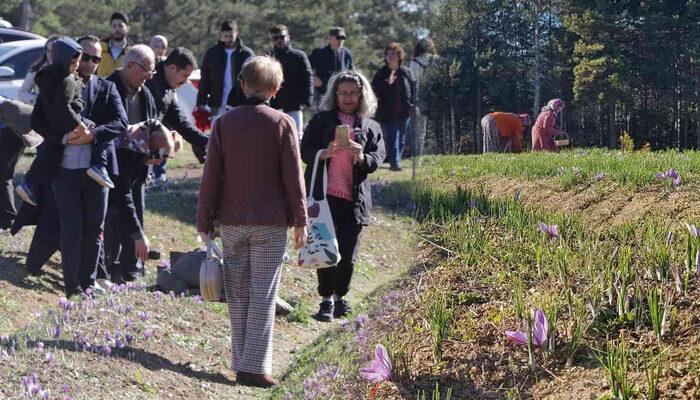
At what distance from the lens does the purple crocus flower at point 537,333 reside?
405 centimetres

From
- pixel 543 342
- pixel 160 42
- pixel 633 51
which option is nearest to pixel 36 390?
pixel 543 342

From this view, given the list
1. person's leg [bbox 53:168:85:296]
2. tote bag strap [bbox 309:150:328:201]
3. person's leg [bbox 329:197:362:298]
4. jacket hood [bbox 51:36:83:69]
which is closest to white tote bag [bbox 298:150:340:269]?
tote bag strap [bbox 309:150:328:201]

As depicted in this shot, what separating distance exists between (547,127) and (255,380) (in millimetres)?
2334

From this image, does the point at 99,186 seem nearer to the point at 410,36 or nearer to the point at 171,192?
the point at 171,192

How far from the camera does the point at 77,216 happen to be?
302 inches

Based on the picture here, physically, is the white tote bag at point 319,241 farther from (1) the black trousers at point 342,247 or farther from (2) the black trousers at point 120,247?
(2) the black trousers at point 120,247

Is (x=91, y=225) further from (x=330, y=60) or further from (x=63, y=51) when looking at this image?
(x=330, y=60)

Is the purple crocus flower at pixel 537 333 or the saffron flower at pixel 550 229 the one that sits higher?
the saffron flower at pixel 550 229

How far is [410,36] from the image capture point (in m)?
41.8

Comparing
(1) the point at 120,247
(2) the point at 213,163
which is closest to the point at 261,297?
(2) the point at 213,163

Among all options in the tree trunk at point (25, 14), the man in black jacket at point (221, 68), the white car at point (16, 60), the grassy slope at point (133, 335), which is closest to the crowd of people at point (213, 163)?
the grassy slope at point (133, 335)

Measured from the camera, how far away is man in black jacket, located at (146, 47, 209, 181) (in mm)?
8320

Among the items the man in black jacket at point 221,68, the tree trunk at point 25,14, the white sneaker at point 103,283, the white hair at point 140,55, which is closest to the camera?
the white hair at point 140,55

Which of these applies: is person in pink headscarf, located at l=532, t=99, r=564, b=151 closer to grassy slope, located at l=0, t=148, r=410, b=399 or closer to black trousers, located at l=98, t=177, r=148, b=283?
grassy slope, located at l=0, t=148, r=410, b=399
